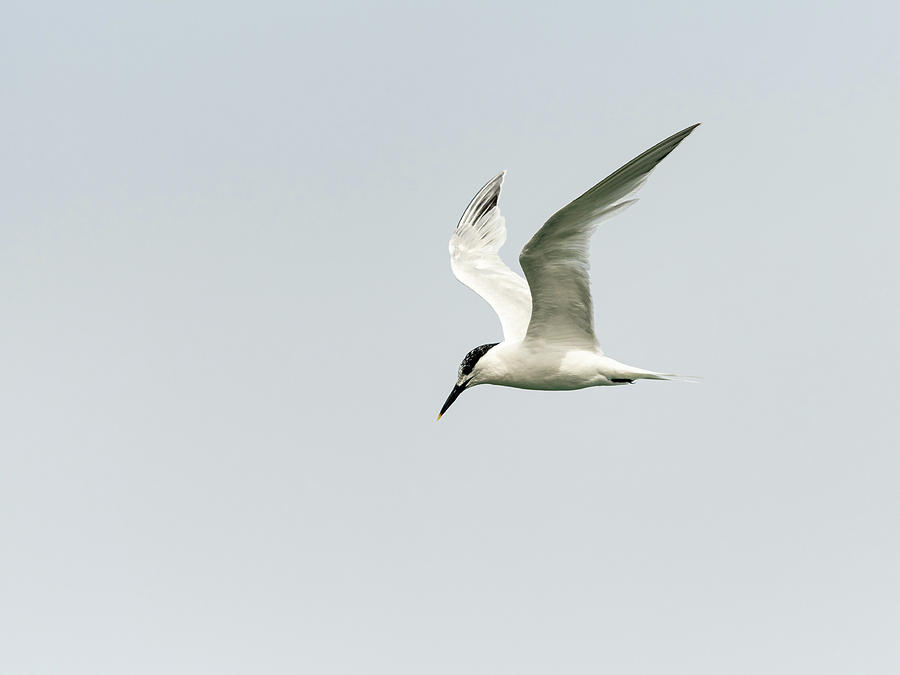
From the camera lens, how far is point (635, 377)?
14.6 metres

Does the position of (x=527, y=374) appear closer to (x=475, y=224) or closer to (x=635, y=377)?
(x=635, y=377)

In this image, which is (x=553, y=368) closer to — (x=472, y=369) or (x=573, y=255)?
(x=472, y=369)

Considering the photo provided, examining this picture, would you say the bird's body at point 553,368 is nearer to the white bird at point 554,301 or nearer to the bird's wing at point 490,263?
the white bird at point 554,301

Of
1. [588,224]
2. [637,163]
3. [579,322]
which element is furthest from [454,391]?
[637,163]

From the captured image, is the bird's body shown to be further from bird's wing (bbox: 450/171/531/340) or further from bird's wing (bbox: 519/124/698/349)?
bird's wing (bbox: 450/171/531/340)

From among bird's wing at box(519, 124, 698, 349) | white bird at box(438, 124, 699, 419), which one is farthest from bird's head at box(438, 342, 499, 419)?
bird's wing at box(519, 124, 698, 349)

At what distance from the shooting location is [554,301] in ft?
46.9

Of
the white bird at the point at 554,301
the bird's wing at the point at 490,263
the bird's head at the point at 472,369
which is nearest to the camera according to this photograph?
the white bird at the point at 554,301

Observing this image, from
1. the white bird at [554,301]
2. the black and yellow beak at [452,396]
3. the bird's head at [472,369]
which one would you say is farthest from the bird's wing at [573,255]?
the black and yellow beak at [452,396]

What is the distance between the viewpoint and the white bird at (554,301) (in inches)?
476

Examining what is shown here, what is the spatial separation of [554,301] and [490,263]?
4796 millimetres

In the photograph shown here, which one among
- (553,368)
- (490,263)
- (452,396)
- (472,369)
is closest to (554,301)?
(553,368)

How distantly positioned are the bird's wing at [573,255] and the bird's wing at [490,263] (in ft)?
5.98

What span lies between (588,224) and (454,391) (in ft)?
13.7
